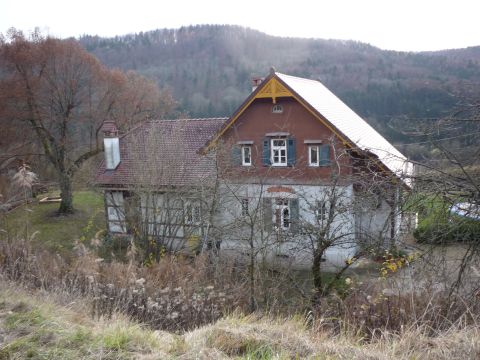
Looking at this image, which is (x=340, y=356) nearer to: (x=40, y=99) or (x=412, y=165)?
(x=412, y=165)

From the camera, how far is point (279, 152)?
16.5 m

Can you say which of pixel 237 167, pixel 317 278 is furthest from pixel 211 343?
pixel 237 167

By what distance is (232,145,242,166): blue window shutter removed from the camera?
1660cm

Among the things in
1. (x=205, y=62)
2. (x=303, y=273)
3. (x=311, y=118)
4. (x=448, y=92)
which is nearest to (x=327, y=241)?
(x=448, y=92)

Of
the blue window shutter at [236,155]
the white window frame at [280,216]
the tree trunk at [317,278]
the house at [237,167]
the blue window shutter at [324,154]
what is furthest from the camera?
the blue window shutter at [236,155]

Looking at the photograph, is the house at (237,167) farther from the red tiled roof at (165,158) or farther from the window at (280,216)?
the window at (280,216)

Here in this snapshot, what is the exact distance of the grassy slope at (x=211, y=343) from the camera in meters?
3.68

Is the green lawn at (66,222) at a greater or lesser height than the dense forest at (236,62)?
lesser

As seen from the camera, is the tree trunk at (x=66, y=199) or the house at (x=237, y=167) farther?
the tree trunk at (x=66, y=199)

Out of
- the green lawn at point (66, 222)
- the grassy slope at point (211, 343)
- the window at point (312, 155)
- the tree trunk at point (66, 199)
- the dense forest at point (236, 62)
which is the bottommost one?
the green lawn at point (66, 222)

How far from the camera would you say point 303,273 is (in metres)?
13.2

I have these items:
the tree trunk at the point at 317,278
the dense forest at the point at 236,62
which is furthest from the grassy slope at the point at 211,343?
the dense forest at the point at 236,62

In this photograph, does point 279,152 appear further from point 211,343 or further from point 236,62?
point 236,62

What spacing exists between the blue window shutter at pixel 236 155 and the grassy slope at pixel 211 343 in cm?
1224
